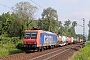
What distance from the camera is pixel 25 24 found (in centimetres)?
6788

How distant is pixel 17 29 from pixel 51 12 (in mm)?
33371

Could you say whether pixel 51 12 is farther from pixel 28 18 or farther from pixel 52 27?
pixel 28 18

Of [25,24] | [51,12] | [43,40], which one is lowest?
[43,40]

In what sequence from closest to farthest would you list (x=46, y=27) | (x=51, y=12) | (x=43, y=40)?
(x=43, y=40), (x=46, y=27), (x=51, y=12)

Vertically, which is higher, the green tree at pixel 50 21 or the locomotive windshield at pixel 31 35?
the green tree at pixel 50 21

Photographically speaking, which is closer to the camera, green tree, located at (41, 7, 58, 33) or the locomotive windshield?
the locomotive windshield

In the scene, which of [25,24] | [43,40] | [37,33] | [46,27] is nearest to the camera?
[37,33]

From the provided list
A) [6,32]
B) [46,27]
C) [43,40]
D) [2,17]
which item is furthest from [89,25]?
[43,40]

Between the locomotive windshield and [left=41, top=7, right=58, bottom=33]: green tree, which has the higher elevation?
[left=41, top=7, right=58, bottom=33]: green tree

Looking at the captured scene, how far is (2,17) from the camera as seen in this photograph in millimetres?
94625

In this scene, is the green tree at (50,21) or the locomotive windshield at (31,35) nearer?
the locomotive windshield at (31,35)

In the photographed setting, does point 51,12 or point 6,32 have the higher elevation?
point 51,12

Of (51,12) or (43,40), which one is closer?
(43,40)

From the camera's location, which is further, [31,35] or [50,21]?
[50,21]
